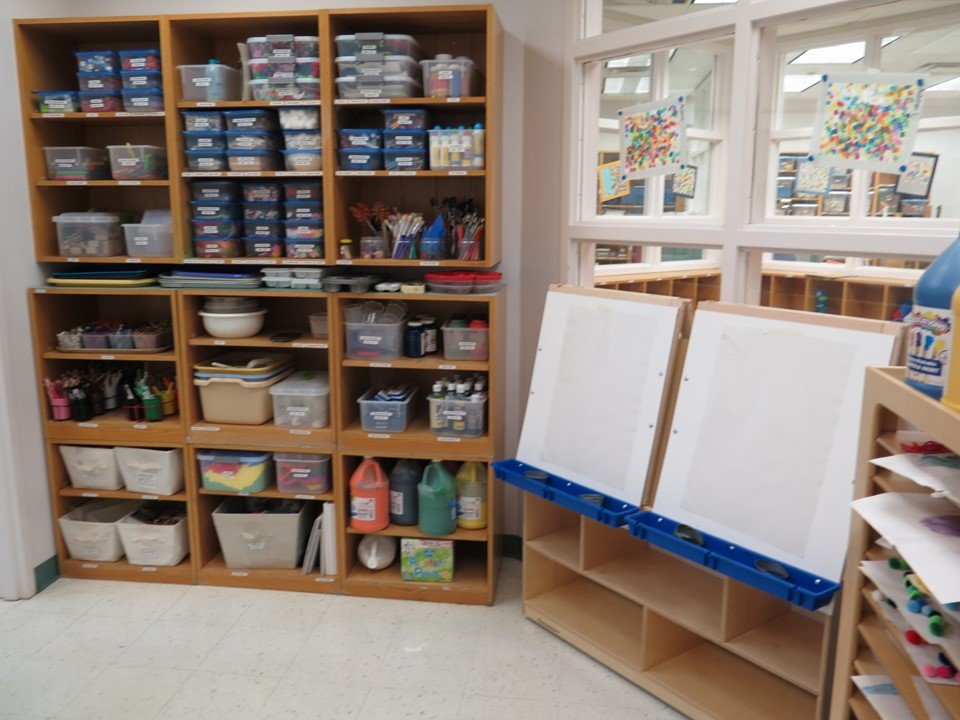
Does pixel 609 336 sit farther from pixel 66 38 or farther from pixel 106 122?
pixel 66 38

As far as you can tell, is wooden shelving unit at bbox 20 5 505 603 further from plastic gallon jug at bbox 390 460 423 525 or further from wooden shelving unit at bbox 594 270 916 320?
wooden shelving unit at bbox 594 270 916 320

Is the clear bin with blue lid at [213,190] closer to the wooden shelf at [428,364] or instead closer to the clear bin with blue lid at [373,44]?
the clear bin with blue lid at [373,44]

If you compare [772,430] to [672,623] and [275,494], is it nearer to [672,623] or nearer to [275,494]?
[672,623]

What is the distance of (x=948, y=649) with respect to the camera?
1197 millimetres

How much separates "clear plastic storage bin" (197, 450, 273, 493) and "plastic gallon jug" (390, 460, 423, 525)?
0.56 m

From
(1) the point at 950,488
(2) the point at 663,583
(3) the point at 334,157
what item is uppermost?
(3) the point at 334,157

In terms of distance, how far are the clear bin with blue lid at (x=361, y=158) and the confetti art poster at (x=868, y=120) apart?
5.22 feet

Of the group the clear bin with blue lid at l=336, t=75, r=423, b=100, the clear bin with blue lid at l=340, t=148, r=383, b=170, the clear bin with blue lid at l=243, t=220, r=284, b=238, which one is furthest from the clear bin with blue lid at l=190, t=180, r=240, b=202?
the clear bin with blue lid at l=336, t=75, r=423, b=100

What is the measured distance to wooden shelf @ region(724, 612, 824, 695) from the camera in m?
2.19

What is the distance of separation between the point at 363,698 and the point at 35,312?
2084 millimetres

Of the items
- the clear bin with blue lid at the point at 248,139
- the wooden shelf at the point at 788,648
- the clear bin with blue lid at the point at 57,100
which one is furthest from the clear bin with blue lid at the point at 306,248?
the wooden shelf at the point at 788,648

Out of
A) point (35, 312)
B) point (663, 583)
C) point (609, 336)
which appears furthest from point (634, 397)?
point (35, 312)

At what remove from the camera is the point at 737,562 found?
213 centimetres

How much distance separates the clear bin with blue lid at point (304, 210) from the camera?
311 centimetres
